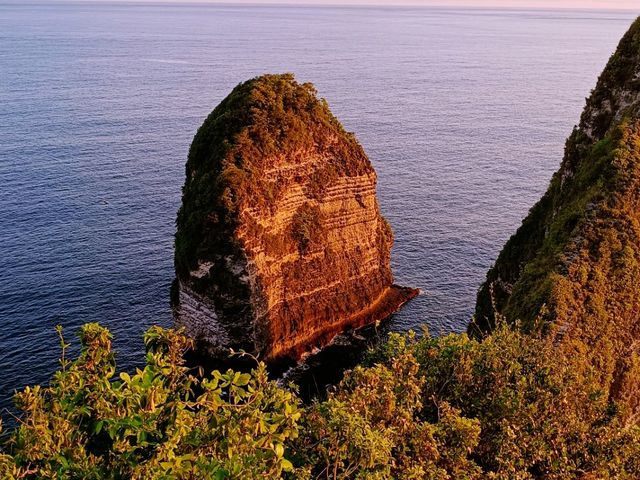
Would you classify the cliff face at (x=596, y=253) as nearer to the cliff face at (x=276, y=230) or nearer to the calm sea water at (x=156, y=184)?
the calm sea water at (x=156, y=184)

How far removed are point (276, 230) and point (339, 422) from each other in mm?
47304

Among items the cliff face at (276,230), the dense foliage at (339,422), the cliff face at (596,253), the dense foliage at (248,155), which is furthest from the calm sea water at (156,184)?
the cliff face at (596,253)

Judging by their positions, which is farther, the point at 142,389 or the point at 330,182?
the point at 330,182

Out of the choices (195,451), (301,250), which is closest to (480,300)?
(301,250)

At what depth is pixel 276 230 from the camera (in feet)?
206

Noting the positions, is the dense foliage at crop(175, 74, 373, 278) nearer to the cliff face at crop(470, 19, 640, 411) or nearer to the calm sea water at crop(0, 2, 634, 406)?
the calm sea water at crop(0, 2, 634, 406)

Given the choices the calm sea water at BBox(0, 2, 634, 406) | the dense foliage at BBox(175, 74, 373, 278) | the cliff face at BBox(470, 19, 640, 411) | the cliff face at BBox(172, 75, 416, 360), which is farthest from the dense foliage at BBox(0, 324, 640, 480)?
the dense foliage at BBox(175, 74, 373, 278)

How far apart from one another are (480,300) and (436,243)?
92.1 feet

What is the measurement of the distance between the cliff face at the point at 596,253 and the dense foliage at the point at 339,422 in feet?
21.2

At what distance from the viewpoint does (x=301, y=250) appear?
6538 cm

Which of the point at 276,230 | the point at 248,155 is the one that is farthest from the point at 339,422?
the point at 276,230

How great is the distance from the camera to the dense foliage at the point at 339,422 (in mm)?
13195

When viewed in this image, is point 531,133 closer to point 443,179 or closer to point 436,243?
point 443,179

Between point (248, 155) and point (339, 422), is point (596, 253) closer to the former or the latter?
point (339, 422)
